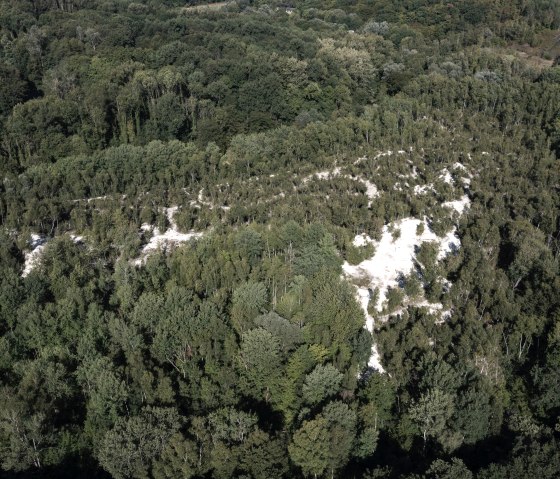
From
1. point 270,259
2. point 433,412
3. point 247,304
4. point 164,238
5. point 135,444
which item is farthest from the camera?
point 164,238

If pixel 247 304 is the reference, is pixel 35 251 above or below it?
below

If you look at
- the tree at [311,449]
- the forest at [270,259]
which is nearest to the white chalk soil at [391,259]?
the forest at [270,259]

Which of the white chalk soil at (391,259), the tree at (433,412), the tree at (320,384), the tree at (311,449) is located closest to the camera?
the tree at (311,449)

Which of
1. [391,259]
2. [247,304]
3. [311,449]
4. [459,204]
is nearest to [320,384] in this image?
[311,449]

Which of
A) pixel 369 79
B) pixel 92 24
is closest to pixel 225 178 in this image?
pixel 369 79

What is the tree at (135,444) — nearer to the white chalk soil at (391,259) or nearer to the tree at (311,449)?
the tree at (311,449)

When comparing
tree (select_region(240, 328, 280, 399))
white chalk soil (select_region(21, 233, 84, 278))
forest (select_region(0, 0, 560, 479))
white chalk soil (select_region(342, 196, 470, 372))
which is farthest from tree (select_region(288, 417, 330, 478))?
white chalk soil (select_region(21, 233, 84, 278))

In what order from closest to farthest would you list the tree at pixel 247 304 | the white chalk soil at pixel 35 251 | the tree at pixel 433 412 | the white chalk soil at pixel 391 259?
1. the tree at pixel 433 412
2. the tree at pixel 247 304
3. the white chalk soil at pixel 391 259
4. the white chalk soil at pixel 35 251

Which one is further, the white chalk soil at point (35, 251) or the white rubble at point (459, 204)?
the white rubble at point (459, 204)

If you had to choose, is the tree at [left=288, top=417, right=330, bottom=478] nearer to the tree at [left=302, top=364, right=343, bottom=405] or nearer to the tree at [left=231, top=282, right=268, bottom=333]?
the tree at [left=302, top=364, right=343, bottom=405]

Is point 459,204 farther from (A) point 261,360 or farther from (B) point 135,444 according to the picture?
(B) point 135,444
